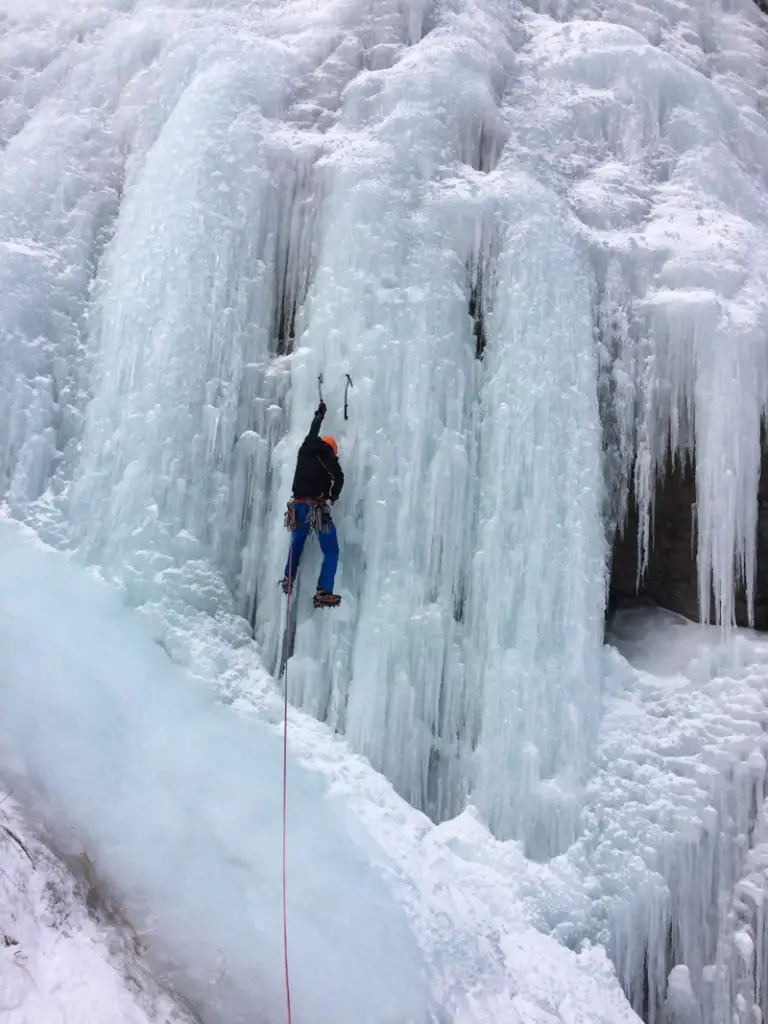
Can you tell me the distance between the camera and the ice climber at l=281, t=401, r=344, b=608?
548 cm

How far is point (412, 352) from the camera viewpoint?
5.98 meters

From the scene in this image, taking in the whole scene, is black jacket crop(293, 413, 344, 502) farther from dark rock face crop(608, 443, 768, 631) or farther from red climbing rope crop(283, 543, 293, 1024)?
dark rock face crop(608, 443, 768, 631)

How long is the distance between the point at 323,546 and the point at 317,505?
0.29 meters

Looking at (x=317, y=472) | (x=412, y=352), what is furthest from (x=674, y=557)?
(x=317, y=472)

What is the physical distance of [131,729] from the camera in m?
4.83

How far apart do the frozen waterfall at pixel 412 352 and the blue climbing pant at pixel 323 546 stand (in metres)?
0.24

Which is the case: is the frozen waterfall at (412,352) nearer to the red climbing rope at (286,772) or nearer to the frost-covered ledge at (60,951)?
the red climbing rope at (286,772)

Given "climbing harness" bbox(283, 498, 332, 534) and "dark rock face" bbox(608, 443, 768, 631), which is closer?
"climbing harness" bbox(283, 498, 332, 534)

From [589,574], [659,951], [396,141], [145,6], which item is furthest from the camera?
[145,6]

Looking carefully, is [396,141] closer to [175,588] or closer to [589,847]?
[175,588]

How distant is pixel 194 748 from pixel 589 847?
273 cm

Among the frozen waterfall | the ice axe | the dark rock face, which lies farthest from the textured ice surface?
the dark rock face

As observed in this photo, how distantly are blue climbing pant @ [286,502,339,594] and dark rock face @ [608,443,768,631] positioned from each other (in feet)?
8.01

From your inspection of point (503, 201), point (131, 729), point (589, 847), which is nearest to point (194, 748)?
point (131, 729)
